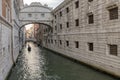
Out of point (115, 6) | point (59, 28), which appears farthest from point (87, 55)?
point (59, 28)

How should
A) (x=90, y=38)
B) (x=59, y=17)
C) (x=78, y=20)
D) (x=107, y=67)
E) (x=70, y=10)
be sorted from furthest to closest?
1. (x=59, y=17)
2. (x=70, y=10)
3. (x=78, y=20)
4. (x=90, y=38)
5. (x=107, y=67)

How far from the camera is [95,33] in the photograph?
15602mm

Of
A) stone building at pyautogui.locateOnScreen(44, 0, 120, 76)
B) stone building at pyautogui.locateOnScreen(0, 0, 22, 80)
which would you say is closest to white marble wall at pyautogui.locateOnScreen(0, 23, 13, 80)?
stone building at pyautogui.locateOnScreen(0, 0, 22, 80)

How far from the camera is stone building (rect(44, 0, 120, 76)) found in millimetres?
12820

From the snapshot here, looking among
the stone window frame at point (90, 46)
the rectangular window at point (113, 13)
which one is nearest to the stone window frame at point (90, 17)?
the stone window frame at point (90, 46)

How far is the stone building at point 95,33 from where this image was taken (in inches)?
505

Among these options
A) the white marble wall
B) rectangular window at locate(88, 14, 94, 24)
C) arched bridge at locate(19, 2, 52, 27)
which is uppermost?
arched bridge at locate(19, 2, 52, 27)

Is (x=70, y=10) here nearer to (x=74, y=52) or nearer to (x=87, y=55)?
(x=74, y=52)

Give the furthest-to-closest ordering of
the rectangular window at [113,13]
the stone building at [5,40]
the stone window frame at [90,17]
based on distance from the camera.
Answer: the stone window frame at [90,17] < the rectangular window at [113,13] < the stone building at [5,40]

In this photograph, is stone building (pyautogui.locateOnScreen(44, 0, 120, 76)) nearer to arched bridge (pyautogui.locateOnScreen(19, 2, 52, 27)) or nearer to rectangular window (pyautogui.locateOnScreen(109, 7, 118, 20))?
rectangular window (pyautogui.locateOnScreen(109, 7, 118, 20))

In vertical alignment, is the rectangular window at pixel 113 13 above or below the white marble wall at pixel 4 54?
above

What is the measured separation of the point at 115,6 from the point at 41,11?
945 inches

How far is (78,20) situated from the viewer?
20.2 m

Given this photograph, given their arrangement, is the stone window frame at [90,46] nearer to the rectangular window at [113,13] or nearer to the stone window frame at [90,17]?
the stone window frame at [90,17]
